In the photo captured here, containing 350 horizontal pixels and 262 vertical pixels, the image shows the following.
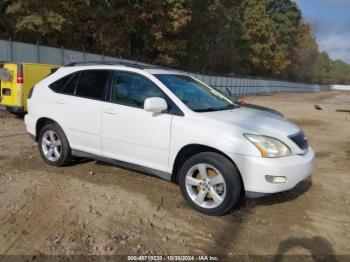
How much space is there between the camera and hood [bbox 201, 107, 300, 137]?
4473 millimetres

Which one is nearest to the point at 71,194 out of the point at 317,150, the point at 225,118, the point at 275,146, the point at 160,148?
the point at 160,148

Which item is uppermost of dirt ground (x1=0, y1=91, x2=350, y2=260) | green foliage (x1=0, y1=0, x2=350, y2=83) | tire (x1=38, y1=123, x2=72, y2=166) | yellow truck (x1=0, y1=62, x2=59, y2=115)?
green foliage (x1=0, y1=0, x2=350, y2=83)

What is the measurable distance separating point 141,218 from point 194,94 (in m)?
1.86

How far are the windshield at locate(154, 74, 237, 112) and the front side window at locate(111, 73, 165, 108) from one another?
186mm

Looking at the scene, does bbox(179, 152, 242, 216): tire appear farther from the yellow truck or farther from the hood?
the yellow truck

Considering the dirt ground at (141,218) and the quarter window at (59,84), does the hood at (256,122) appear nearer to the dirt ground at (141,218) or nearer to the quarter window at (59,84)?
the dirt ground at (141,218)

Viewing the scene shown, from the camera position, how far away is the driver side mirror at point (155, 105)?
4.57 metres

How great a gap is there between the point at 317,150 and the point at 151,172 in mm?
5076

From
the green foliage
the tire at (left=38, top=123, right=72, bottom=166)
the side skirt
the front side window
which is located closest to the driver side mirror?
the front side window

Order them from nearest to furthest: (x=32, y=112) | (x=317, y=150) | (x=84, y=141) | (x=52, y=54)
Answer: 1. (x=84, y=141)
2. (x=32, y=112)
3. (x=317, y=150)
4. (x=52, y=54)

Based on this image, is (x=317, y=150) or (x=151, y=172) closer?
(x=151, y=172)

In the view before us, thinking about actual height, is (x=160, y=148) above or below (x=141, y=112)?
below

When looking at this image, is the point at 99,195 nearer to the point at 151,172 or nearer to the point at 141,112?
the point at 151,172

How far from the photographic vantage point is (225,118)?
4645 mm
